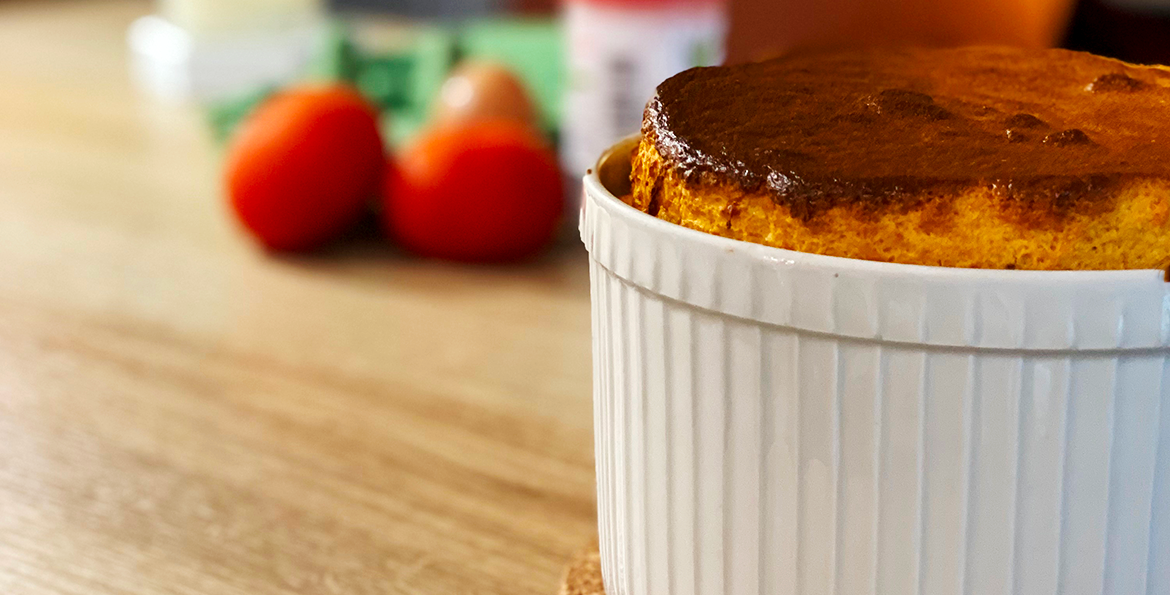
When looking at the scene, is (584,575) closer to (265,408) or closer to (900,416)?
(900,416)

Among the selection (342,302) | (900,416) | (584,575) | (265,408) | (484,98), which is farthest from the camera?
(484,98)

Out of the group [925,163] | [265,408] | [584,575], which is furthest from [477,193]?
[925,163]

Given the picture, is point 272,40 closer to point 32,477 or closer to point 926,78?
point 32,477

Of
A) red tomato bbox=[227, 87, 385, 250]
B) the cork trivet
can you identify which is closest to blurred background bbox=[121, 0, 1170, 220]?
red tomato bbox=[227, 87, 385, 250]

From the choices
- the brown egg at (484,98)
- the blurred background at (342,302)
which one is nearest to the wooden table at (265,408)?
the blurred background at (342,302)

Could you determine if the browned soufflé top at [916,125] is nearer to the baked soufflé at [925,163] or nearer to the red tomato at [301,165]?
the baked soufflé at [925,163]

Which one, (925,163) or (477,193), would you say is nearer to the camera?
(925,163)

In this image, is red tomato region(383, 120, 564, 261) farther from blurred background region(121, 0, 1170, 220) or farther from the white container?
the white container
